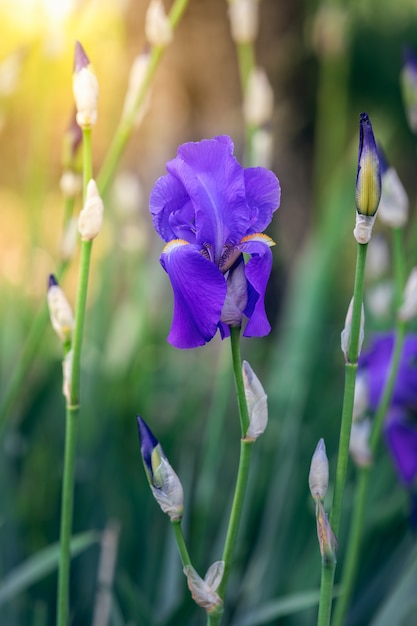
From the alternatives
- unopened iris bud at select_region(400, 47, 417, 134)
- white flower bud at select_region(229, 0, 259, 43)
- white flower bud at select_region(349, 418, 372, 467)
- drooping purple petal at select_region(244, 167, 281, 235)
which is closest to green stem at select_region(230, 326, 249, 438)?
drooping purple petal at select_region(244, 167, 281, 235)

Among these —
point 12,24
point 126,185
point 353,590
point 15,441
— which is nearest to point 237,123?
point 12,24

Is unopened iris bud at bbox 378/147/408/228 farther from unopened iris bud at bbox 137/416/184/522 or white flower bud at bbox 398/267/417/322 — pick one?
unopened iris bud at bbox 137/416/184/522

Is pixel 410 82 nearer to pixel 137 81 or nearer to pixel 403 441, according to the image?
pixel 137 81

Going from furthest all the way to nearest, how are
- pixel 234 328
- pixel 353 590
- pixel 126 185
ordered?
pixel 126 185 → pixel 353 590 → pixel 234 328

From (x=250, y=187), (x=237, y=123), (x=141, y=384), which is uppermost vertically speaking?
(x=237, y=123)

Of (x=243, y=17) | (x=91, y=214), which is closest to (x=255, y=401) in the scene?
(x=91, y=214)

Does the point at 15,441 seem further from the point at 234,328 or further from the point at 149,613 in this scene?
the point at 234,328
